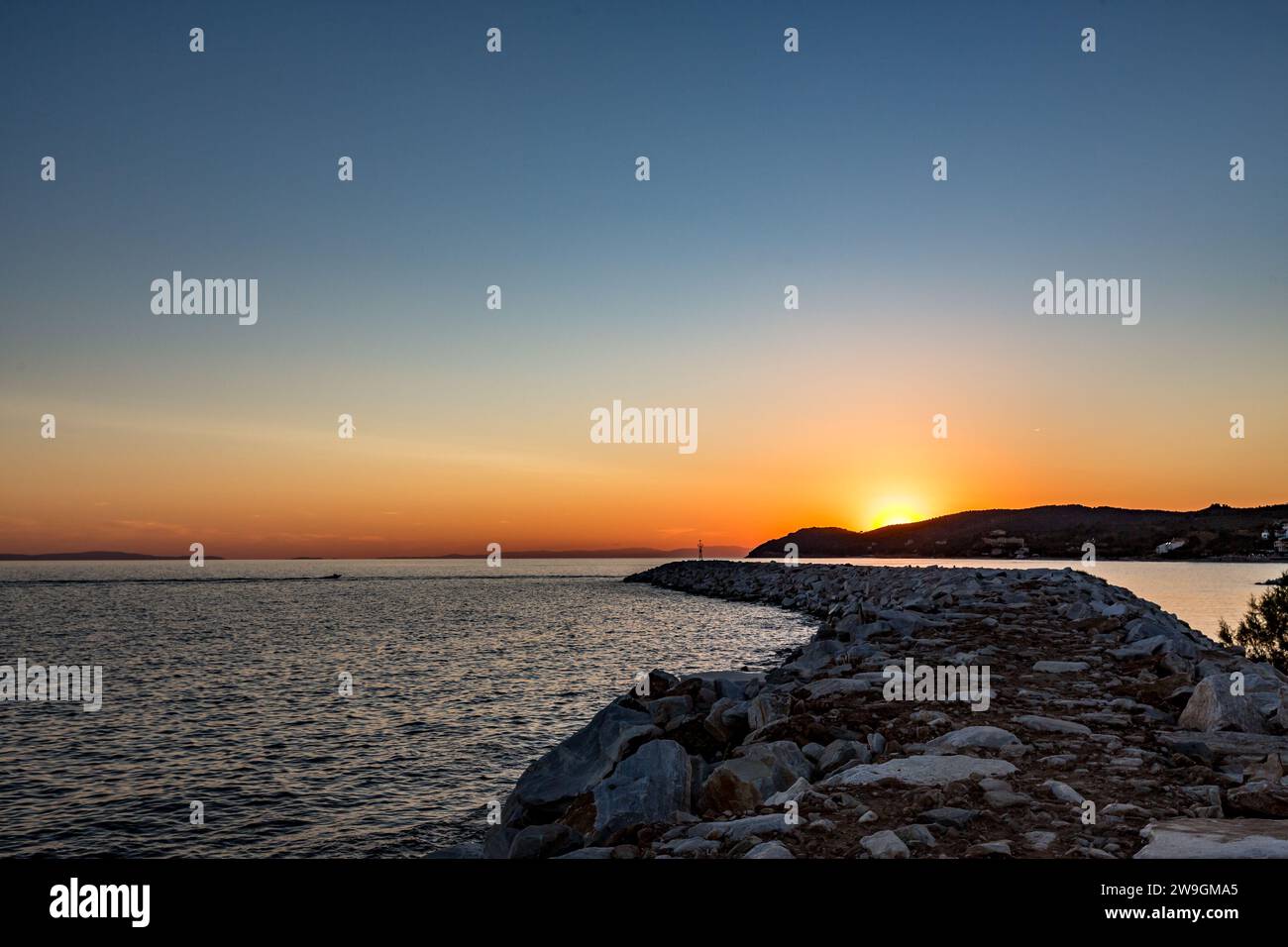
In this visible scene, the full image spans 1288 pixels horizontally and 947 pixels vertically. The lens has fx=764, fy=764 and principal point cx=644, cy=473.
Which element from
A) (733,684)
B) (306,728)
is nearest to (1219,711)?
(733,684)

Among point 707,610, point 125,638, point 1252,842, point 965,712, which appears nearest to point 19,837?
point 965,712

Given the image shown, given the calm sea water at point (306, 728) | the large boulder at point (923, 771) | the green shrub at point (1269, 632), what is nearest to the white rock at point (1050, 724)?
the large boulder at point (923, 771)

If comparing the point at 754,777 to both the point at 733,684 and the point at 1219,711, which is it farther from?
the point at 1219,711

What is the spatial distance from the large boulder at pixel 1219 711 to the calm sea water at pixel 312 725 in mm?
10096

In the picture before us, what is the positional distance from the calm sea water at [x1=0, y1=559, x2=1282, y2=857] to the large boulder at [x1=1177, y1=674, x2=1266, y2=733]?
10.1 metres

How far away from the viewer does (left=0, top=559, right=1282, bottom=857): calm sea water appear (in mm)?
12711

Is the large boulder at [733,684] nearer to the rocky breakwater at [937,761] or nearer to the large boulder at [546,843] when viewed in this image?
the rocky breakwater at [937,761]

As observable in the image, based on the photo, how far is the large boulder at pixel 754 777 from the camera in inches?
298

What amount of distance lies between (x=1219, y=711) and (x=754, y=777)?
17.2 feet

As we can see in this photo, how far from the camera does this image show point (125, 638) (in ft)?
135

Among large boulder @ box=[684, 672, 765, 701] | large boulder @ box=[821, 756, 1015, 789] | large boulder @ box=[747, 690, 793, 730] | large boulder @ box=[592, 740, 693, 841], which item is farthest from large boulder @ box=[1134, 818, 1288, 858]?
large boulder @ box=[684, 672, 765, 701]

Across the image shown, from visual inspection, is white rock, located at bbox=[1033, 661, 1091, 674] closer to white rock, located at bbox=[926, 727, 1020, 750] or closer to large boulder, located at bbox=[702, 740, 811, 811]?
white rock, located at bbox=[926, 727, 1020, 750]

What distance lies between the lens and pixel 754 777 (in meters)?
7.79
